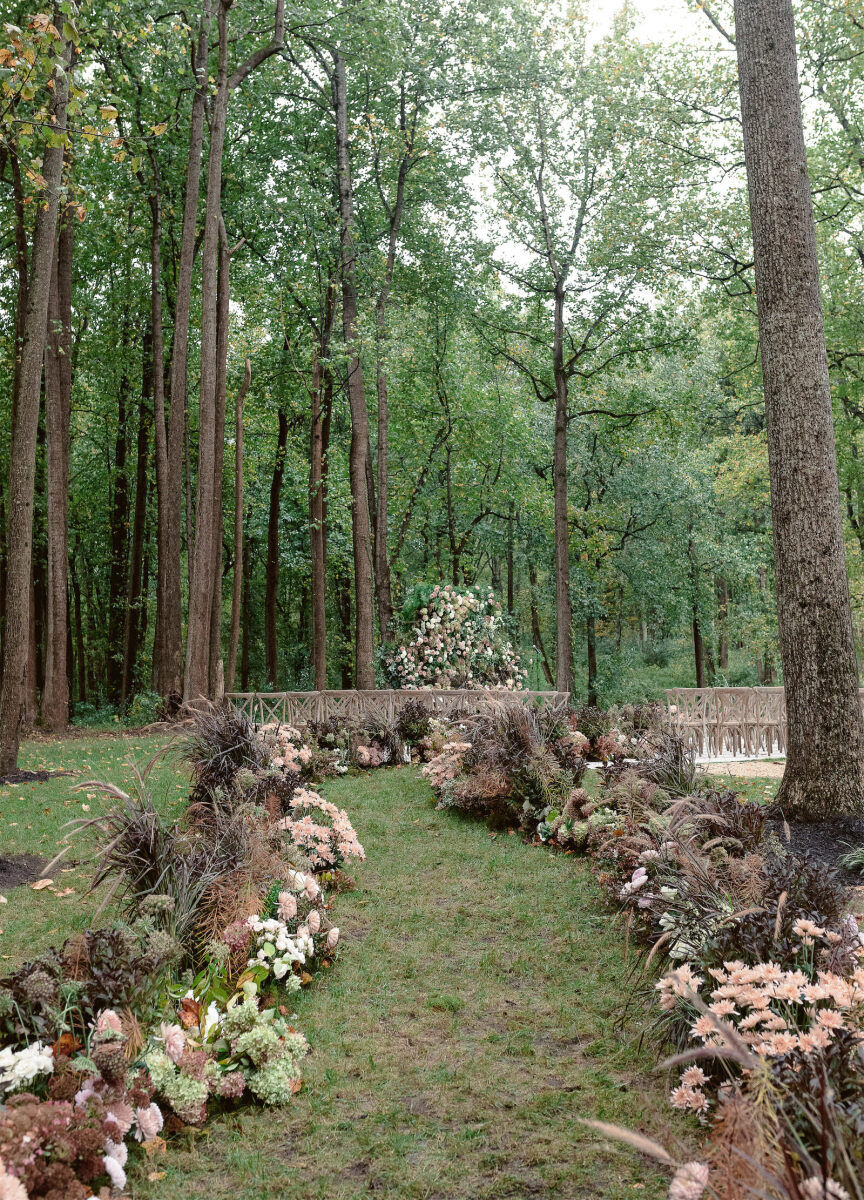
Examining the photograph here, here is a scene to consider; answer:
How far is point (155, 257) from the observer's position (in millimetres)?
16953

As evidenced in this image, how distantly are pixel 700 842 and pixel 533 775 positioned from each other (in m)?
2.78

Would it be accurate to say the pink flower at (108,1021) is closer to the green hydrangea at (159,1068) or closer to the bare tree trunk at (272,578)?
the green hydrangea at (159,1068)

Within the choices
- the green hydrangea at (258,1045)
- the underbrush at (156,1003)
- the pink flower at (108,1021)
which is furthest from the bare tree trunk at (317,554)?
the pink flower at (108,1021)

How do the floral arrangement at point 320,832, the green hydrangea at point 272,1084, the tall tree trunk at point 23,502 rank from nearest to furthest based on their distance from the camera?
the green hydrangea at point 272,1084, the floral arrangement at point 320,832, the tall tree trunk at point 23,502

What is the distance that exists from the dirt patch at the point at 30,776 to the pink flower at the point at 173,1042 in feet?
20.8

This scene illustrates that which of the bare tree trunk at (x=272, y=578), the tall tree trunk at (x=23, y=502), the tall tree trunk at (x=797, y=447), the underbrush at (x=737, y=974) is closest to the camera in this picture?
the underbrush at (x=737, y=974)

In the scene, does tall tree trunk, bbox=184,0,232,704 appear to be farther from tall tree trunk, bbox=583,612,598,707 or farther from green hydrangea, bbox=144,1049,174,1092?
tall tree trunk, bbox=583,612,598,707

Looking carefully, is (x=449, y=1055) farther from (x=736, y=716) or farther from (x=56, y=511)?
(x=56, y=511)

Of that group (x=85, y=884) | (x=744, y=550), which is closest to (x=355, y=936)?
(x=85, y=884)

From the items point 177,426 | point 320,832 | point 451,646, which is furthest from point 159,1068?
point 451,646

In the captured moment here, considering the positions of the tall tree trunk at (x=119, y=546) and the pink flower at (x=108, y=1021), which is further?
the tall tree trunk at (x=119, y=546)

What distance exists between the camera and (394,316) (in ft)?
67.7

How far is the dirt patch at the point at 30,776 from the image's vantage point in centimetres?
848

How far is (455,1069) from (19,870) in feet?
12.5
